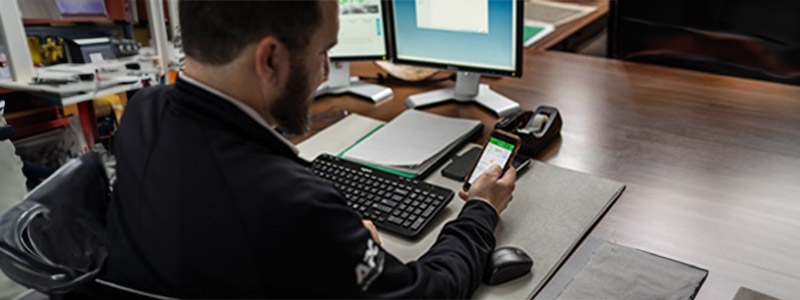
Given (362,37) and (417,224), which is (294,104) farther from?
(362,37)

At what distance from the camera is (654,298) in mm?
894

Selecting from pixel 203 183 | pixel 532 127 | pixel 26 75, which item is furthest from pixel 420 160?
pixel 26 75

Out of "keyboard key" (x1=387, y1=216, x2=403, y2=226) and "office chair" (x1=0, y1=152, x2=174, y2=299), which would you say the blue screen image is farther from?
"office chair" (x1=0, y1=152, x2=174, y2=299)

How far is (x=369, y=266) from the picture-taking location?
2.46ft

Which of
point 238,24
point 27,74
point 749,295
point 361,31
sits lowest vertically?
point 749,295

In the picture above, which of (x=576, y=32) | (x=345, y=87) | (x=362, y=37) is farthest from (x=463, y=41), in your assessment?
(x=576, y=32)

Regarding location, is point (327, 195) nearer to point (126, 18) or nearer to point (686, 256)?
point (686, 256)

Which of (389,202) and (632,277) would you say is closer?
(632,277)

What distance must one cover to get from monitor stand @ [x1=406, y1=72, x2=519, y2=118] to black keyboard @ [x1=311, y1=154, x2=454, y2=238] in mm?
503

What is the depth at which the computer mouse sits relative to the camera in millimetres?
938

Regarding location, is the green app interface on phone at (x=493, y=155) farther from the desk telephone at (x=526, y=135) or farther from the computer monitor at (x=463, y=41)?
the computer monitor at (x=463, y=41)

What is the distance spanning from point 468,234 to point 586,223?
0.26 metres

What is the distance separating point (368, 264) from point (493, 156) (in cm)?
53

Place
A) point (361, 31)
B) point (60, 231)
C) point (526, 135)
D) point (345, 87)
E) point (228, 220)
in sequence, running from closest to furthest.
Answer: point (228, 220) < point (60, 231) < point (526, 135) < point (361, 31) < point (345, 87)
